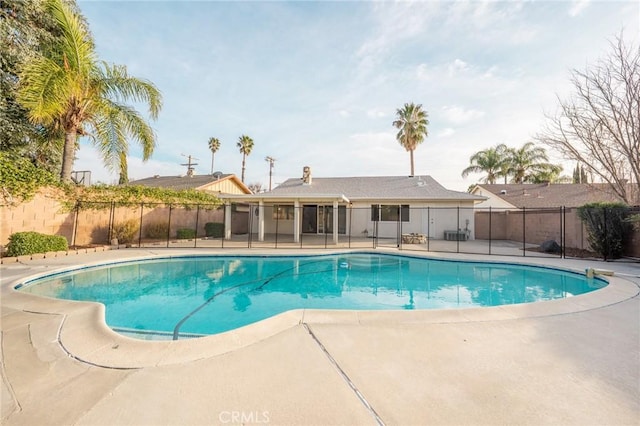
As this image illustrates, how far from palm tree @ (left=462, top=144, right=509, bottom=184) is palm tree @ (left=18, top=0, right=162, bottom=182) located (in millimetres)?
26045

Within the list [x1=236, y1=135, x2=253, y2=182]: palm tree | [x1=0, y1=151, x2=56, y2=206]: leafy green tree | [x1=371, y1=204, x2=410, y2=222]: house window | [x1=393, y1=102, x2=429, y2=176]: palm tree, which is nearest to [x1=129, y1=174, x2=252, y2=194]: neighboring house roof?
[x1=236, y1=135, x2=253, y2=182]: palm tree

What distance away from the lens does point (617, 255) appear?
8.76m

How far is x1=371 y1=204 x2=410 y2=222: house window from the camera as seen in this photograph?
50.8ft

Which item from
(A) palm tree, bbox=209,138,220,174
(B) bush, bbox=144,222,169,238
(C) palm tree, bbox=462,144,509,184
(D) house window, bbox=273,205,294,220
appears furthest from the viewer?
(A) palm tree, bbox=209,138,220,174

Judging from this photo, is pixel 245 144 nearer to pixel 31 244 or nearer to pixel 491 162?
pixel 31 244

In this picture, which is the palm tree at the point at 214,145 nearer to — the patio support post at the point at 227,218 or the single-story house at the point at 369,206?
the single-story house at the point at 369,206

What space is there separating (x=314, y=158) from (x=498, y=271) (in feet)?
44.4

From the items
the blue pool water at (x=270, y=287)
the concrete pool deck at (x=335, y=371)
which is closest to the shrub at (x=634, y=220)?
the blue pool water at (x=270, y=287)

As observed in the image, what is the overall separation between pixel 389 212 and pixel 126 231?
43.3 feet

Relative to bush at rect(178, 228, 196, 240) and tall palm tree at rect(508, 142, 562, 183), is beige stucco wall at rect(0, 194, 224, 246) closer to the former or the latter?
bush at rect(178, 228, 196, 240)

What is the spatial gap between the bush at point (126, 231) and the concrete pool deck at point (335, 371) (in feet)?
28.5

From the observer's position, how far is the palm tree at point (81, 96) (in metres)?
7.91

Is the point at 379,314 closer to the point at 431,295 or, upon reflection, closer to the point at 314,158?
the point at 431,295

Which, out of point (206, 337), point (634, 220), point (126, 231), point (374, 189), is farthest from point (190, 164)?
point (634, 220)
